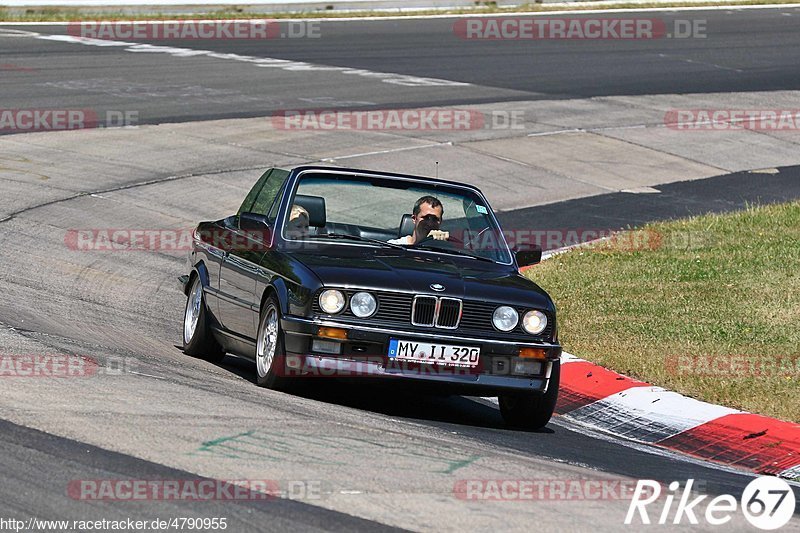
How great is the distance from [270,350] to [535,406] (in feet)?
5.46

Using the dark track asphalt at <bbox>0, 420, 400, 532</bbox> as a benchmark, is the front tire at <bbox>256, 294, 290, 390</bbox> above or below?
below

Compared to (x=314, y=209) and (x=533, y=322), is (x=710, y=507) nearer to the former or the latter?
(x=533, y=322)

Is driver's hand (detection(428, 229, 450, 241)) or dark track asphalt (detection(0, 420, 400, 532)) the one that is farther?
driver's hand (detection(428, 229, 450, 241))

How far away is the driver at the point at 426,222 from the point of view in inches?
378

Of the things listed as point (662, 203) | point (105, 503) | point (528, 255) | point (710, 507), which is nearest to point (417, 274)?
point (528, 255)

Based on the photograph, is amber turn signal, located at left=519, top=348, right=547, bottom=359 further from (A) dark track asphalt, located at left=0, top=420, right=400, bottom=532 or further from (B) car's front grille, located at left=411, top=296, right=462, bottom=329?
(A) dark track asphalt, located at left=0, top=420, right=400, bottom=532

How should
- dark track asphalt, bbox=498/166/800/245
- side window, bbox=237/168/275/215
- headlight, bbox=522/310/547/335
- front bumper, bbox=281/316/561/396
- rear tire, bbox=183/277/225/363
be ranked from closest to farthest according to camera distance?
front bumper, bbox=281/316/561/396, headlight, bbox=522/310/547/335, rear tire, bbox=183/277/225/363, side window, bbox=237/168/275/215, dark track asphalt, bbox=498/166/800/245

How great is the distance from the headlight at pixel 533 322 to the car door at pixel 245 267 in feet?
5.70

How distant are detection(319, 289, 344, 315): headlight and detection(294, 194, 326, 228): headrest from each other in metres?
1.24

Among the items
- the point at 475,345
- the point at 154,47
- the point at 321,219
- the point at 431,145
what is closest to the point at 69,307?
the point at 321,219

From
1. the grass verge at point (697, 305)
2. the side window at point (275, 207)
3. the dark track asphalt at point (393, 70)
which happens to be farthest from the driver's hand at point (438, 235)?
the dark track asphalt at point (393, 70)

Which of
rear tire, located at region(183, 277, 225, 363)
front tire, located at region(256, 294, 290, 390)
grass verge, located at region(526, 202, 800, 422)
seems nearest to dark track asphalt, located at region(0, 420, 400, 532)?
front tire, located at region(256, 294, 290, 390)

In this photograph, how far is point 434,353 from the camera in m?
8.38

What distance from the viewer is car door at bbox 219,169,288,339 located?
30.8 feet
